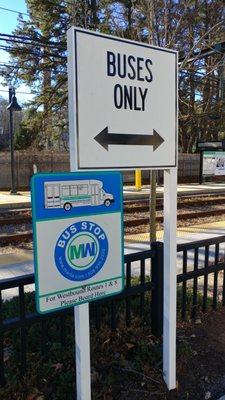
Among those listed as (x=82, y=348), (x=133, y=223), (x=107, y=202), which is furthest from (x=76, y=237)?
(x=133, y=223)

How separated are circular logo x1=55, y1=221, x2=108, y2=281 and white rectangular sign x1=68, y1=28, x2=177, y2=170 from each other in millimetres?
382

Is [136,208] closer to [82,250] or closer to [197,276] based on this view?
[197,276]

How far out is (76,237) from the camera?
8.39ft

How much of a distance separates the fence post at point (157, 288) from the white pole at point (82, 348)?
111cm

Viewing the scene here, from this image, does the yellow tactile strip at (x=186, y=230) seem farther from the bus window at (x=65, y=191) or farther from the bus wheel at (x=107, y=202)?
the bus window at (x=65, y=191)

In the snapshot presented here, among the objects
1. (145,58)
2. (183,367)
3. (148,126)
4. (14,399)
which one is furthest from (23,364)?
(145,58)

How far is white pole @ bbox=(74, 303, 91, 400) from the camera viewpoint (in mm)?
2625

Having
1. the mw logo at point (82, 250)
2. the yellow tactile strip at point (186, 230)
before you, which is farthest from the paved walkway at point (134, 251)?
the mw logo at point (82, 250)

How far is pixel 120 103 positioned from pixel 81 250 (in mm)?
953

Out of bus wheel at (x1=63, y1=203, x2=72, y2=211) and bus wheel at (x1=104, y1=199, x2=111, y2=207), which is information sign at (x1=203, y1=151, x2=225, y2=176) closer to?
bus wheel at (x1=104, y1=199, x2=111, y2=207)

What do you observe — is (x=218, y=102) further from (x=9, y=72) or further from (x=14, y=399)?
(x=14, y=399)

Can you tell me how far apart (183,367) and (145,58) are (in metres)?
2.35

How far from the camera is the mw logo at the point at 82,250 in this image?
2553 mm

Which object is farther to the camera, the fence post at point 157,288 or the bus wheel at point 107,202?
the fence post at point 157,288
